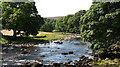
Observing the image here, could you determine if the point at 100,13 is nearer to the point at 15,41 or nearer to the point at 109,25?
the point at 109,25

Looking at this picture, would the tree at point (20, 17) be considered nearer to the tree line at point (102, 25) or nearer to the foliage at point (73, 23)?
the tree line at point (102, 25)

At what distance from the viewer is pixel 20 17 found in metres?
69.4

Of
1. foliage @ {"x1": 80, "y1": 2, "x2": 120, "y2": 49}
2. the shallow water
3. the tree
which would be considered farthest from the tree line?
the tree

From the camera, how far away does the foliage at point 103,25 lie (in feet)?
120

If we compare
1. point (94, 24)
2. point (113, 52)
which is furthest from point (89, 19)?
point (113, 52)

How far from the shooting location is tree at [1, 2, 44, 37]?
6951 cm

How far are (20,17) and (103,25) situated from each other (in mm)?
38689

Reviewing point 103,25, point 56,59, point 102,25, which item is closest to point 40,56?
point 56,59

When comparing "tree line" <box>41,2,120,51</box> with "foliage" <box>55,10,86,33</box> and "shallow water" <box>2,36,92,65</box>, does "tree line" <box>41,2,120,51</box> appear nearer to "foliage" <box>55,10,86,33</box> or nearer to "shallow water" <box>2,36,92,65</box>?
"shallow water" <box>2,36,92,65</box>

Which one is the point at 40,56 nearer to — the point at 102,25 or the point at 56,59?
the point at 56,59

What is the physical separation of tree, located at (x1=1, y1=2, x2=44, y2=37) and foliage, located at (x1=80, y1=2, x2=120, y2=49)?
34477mm

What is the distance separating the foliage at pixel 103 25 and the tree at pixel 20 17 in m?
34.5

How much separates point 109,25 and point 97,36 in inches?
122

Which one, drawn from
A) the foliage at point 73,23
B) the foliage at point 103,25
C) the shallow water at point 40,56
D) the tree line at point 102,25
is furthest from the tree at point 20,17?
the foliage at point 73,23
